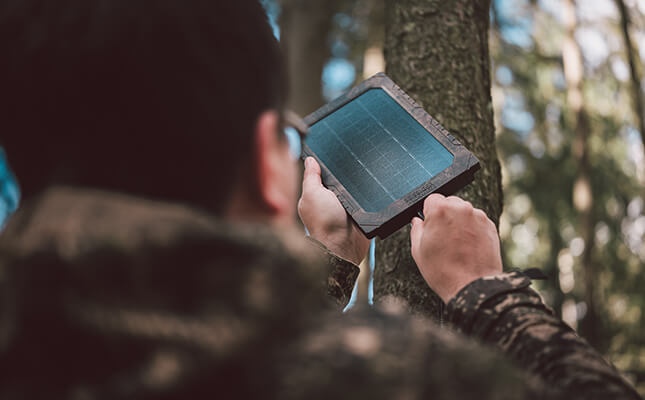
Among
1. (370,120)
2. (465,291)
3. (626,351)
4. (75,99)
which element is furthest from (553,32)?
(75,99)

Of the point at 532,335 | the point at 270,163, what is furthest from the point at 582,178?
the point at 270,163

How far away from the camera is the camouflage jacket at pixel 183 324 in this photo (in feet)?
2.38

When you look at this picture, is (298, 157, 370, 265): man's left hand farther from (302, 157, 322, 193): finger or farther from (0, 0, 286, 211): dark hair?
(0, 0, 286, 211): dark hair

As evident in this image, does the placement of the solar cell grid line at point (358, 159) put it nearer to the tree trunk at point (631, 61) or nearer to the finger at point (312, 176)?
the finger at point (312, 176)

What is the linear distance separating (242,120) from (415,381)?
0.48m

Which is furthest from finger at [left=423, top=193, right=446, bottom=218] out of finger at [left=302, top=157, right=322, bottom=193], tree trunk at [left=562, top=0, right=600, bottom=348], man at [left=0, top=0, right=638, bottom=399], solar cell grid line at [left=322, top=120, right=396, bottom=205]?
tree trunk at [left=562, top=0, right=600, bottom=348]

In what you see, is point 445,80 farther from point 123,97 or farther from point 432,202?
point 123,97

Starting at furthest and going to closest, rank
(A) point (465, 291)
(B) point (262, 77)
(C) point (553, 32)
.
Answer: (C) point (553, 32)
(A) point (465, 291)
(B) point (262, 77)

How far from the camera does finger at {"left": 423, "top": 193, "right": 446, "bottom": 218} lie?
1.58 m

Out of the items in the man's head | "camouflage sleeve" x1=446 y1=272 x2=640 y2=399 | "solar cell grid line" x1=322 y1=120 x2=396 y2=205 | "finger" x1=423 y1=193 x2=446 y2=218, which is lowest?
"solar cell grid line" x1=322 y1=120 x2=396 y2=205

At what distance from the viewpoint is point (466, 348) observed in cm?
86

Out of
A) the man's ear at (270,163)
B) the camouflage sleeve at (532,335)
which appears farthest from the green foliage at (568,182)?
the man's ear at (270,163)

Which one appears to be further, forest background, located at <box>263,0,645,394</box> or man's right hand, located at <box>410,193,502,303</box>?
forest background, located at <box>263,0,645,394</box>

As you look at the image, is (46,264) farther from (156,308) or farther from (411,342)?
(411,342)
